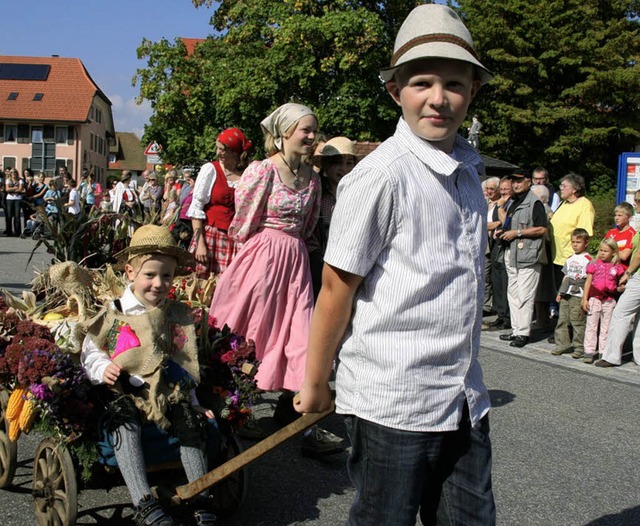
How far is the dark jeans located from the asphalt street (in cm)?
1745

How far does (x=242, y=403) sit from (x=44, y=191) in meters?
19.9

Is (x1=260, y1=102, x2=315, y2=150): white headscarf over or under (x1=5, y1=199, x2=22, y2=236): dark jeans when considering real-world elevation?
over

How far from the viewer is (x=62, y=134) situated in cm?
6962

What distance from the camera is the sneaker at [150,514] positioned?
310 centimetres

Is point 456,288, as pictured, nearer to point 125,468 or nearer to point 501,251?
point 125,468

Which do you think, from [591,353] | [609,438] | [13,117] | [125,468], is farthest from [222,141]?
[13,117]

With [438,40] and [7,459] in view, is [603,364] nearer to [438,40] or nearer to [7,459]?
[7,459]

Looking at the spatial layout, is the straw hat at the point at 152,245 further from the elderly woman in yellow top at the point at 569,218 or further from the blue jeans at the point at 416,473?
the elderly woman in yellow top at the point at 569,218

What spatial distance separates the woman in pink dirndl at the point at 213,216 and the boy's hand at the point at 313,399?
11.4 feet

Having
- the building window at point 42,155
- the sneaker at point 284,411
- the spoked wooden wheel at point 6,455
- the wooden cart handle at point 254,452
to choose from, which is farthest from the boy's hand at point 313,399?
the building window at point 42,155

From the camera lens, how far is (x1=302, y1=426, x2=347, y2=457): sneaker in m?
4.60

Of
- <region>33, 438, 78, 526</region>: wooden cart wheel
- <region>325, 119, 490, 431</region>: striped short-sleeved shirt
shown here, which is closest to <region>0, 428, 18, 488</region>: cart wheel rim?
<region>33, 438, 78, 526</region>: wooden cart wheel

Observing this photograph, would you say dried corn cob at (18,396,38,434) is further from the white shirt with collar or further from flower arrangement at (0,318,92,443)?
the white shirt with collar

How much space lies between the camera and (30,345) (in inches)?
131
